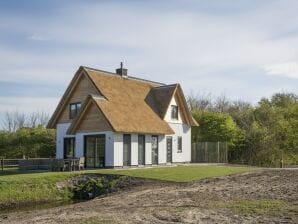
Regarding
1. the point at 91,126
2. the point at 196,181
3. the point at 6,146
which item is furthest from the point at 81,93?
the point at 196,181

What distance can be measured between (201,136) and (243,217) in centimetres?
3223

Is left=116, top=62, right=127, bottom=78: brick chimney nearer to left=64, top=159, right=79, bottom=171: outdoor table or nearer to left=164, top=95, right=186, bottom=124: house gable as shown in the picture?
left=164, top=95, right=186, bottom=124: house gable

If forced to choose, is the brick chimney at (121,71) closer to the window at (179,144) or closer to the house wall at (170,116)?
the house wall at (170,116)

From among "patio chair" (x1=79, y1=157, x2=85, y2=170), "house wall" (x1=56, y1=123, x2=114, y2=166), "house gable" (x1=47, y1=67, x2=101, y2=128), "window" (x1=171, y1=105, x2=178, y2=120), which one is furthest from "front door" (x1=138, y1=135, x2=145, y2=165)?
"window" (x1=171, y1=105, x2=178, y2=120)

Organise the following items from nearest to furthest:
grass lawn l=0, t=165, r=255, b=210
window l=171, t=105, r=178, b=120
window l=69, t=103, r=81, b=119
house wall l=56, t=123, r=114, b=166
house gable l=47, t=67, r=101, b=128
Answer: grass lawn l=0, t=165, r=255, b=210, house wall l=56, t=123, r=114, b=166, house gable l=47, t=67, r=101, b=128, window l=69, t=103, r=81, b=119, window l=171, t=105, r=178, b=120

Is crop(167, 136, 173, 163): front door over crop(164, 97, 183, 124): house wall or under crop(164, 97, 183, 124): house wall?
under

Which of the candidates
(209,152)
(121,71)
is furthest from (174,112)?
(209,152)

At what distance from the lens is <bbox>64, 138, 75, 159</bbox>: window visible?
112ft

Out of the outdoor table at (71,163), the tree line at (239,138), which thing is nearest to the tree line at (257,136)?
the tree line at (239,138)

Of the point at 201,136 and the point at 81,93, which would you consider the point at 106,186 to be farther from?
the point at 201,136

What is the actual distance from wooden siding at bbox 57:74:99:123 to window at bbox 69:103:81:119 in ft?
0.78

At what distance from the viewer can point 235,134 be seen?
142 ft

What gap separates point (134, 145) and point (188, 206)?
60.3ft

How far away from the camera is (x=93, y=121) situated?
104 feet
